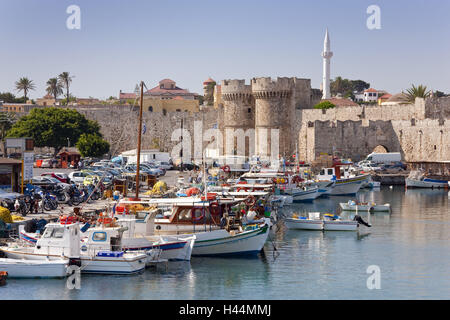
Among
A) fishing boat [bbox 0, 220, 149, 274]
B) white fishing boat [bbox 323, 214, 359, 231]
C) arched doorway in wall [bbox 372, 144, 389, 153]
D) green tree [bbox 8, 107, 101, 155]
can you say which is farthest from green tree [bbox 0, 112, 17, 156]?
fishing boat [bbox 0, 220, 149, 274]

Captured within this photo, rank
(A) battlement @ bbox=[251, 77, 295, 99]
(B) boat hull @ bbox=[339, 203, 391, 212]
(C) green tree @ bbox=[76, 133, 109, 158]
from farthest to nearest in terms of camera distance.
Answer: (A) battlement @ bbox=[251, 77, 295, 99]
(C) green tree @ bbox=[76, 133, 109, 158]
(B) boat hull @ bbox=[339, 203, 391, 212]

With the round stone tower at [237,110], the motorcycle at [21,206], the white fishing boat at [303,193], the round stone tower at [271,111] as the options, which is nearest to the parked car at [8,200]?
the motorcycle at [21,206]

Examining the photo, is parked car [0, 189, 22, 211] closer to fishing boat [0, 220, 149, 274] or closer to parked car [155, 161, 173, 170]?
fishing boat [0, 220, 149, 274]

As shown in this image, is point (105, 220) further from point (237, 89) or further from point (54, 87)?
point (54, 87)

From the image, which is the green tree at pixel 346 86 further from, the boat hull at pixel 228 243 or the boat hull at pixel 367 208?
the boat hull at pixel 228 243

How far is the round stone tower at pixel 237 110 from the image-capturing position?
181 ft

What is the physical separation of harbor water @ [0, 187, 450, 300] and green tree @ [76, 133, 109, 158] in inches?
993

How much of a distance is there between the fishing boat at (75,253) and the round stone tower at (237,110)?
3604 cm

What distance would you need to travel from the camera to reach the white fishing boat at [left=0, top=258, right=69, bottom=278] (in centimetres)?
1867

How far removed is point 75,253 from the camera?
19.1 m

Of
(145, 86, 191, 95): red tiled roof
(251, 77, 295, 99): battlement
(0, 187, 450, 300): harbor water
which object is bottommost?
(0, 187, 450, 300): harbor water

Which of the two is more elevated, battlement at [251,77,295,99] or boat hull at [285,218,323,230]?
battlement at [251,77,295,99]

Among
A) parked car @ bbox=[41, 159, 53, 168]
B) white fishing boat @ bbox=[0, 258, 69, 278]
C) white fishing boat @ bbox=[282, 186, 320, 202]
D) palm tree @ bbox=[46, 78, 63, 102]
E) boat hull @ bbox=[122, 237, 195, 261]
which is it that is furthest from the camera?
palm tree @ bbox=[46, 78, 63, 102]
